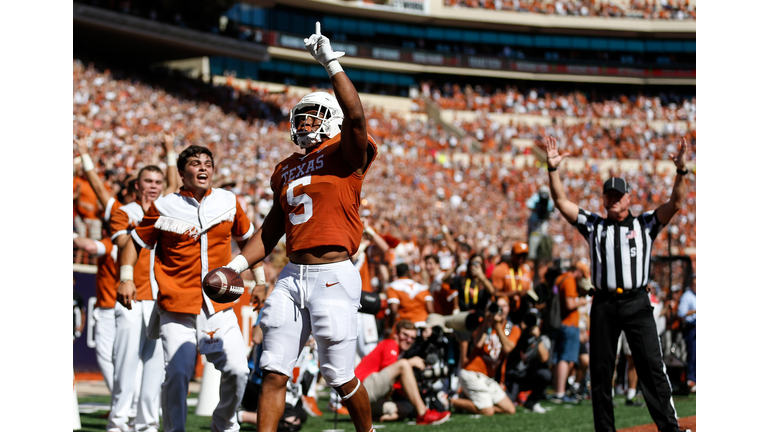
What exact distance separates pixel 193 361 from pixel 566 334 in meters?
5.65

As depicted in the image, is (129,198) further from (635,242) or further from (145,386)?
(635,242)

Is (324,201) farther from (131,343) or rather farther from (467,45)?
(467,45)

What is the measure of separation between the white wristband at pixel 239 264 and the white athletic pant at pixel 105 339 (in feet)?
8.70

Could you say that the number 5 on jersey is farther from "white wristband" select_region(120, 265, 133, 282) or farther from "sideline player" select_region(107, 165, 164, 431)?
"sideline player" select_region(107, 165, 164, 431)

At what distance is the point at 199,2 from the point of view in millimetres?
36594

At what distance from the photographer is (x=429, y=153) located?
36219mm

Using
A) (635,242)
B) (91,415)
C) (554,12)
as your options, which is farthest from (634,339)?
(554,12)

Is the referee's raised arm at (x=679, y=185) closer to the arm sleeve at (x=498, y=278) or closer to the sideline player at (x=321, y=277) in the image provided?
the sideline player at (x=321, y=277)

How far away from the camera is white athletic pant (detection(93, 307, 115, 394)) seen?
6.73 meters

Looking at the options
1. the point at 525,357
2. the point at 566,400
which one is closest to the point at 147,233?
the point at 525,357

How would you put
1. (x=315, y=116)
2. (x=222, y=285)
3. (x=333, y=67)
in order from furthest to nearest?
(x=315, y=116) < (x=222, y=285) < (x=333, y=67)

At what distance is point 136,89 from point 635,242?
84.3ft

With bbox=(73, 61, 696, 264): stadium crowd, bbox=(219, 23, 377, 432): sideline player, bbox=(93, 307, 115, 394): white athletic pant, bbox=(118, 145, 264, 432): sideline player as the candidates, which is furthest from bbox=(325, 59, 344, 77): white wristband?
bbox=(73, 61, 696, 264): stadium crowd

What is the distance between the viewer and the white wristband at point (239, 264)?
14.6ft
